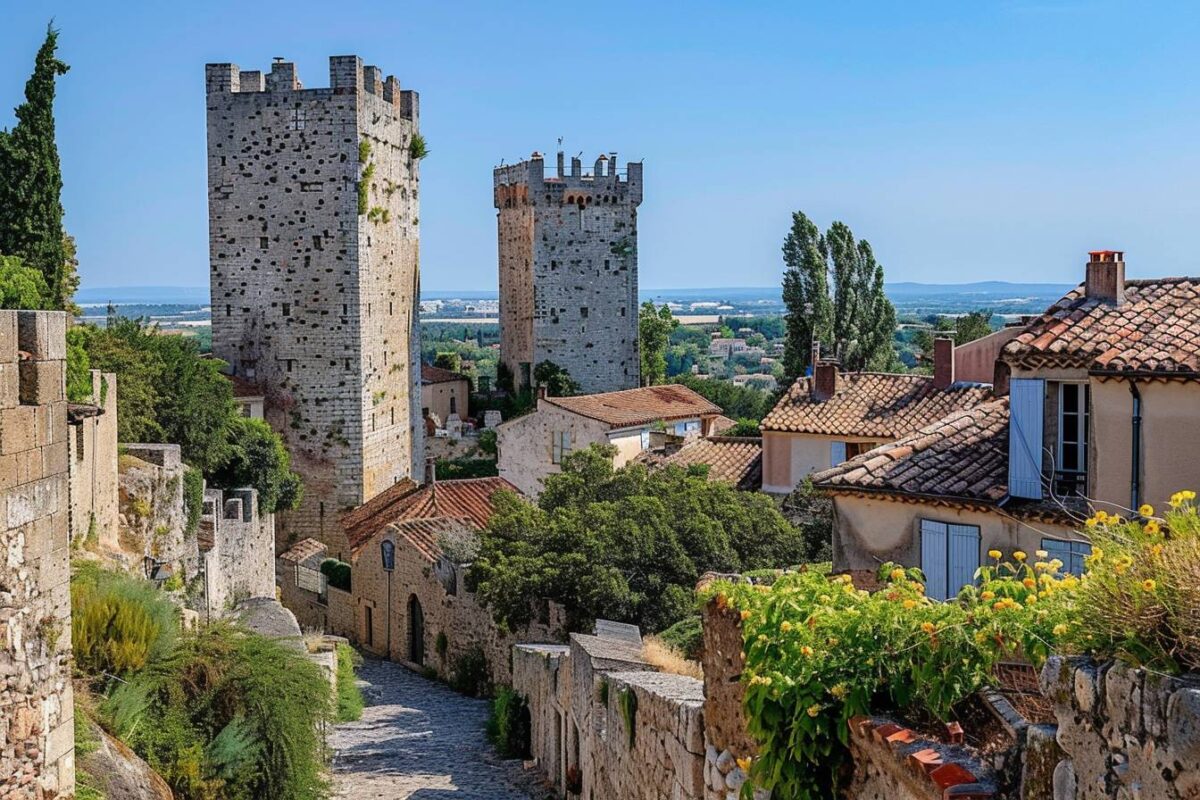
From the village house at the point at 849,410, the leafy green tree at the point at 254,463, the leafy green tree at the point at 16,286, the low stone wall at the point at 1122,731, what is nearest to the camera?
the low stone wall at the point at 1122,731

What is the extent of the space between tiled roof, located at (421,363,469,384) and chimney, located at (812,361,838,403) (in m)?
29.9

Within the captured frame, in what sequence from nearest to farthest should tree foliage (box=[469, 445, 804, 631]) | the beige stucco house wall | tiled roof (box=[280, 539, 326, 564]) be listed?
the beige stucco house wall, tree foliage (box=[469, 445, 804, 631]), tiled roof (box=[280, 539, 326, 564])

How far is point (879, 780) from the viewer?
6.29 metres

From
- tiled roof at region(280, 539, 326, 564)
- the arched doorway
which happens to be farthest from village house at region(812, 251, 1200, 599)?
tiled roof at region(280, 539, 326, 564)

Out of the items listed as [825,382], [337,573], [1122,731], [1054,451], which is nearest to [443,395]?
[337,573]

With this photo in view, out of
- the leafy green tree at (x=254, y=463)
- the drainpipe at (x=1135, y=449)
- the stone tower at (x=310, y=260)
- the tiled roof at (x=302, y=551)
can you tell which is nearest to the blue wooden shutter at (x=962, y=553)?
the drainpipe at (x=1135, y=449)

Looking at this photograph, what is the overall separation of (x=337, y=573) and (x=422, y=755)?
56.1 ft

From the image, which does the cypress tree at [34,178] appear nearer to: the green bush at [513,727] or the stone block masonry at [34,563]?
the green bush at [513,727]

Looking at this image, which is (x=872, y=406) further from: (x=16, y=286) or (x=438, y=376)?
(x=438, y=376)

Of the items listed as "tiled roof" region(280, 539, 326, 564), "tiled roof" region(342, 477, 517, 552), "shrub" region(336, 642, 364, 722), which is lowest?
"tiled roof" region(280, 539, 326, 564)

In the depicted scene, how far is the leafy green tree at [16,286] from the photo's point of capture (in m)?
23.4

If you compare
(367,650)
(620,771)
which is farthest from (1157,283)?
(367,650)

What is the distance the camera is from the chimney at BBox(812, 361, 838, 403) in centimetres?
3294

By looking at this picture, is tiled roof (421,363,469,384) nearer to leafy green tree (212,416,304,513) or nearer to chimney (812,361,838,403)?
leafy green tree (212,416,304,513)
